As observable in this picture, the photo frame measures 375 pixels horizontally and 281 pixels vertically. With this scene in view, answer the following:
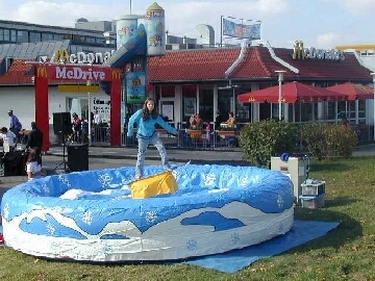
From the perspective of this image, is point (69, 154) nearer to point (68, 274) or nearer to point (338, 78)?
point (68, 274)

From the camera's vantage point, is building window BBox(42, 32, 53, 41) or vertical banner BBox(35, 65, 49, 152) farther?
building window BBox(42, 32, 53, 41)

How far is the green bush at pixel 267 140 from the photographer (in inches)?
701

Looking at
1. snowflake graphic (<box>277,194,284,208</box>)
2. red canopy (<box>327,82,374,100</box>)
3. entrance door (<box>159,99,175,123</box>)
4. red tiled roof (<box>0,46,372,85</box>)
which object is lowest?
snowflake graphic (<box>277,194,284,208</box>)

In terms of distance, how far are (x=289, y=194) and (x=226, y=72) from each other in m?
20.8

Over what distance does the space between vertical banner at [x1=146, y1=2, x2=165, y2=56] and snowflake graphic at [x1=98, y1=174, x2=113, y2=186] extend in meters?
15.1

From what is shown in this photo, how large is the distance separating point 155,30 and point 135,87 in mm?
2729

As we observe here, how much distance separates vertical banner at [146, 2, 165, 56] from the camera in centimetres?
2753

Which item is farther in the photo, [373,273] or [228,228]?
[228,228]

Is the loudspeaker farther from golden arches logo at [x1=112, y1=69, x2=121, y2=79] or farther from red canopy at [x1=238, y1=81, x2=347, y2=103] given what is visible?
red canopy at [x1=238, y1=81, x2=347, y2=103]

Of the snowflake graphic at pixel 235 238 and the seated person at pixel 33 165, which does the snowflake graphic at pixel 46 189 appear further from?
the seated person at pixel 33 165

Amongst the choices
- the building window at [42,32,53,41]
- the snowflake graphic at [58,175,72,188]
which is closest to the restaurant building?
the snowflake graphic at [58,175,72,188]

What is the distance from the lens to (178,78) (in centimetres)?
3212

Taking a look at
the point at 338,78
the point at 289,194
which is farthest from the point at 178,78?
the point at 289,194

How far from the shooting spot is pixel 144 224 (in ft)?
27.8
